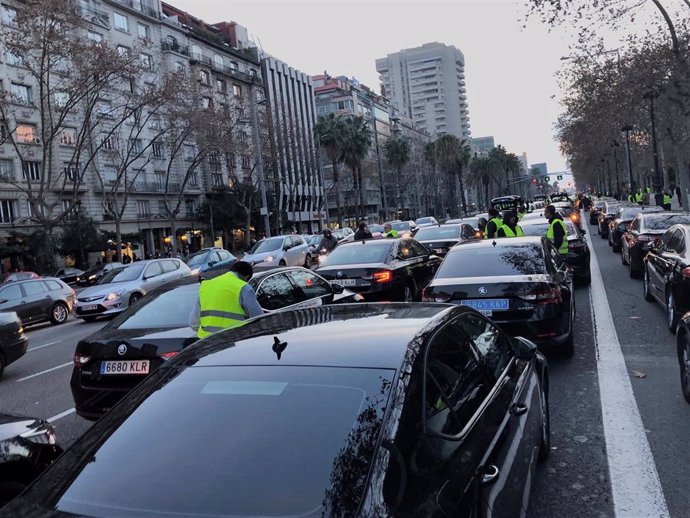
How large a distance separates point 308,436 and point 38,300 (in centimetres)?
1653

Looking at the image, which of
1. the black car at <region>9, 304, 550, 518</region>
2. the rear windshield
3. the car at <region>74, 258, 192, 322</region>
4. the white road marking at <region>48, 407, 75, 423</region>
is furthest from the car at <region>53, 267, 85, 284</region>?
the black car at <region>9, 304, 550, 518</region>

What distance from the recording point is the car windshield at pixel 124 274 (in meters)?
16.7

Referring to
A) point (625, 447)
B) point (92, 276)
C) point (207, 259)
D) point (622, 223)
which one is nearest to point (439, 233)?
point (622, 223)

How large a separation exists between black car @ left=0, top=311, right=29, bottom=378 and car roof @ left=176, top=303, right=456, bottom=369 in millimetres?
7378

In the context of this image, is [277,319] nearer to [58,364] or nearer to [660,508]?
[660,508]

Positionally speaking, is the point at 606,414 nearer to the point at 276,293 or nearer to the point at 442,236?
the point at 276,293

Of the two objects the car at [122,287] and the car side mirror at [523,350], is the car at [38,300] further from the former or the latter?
the car side mirror at [523,350]

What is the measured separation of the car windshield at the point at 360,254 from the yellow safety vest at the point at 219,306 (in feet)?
18.0

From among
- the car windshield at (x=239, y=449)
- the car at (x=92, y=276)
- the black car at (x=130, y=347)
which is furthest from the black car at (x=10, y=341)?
the car at (x=92, y=276)

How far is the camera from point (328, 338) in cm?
272

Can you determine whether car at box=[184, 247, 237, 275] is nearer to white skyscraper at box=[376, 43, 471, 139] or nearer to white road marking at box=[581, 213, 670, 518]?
white road marking at box=[581, 213, 670, 518]

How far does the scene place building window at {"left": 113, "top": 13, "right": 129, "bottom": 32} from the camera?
49.8m

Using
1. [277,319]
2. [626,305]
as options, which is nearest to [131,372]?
[277,319]

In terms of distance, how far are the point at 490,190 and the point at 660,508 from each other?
133504 mm
